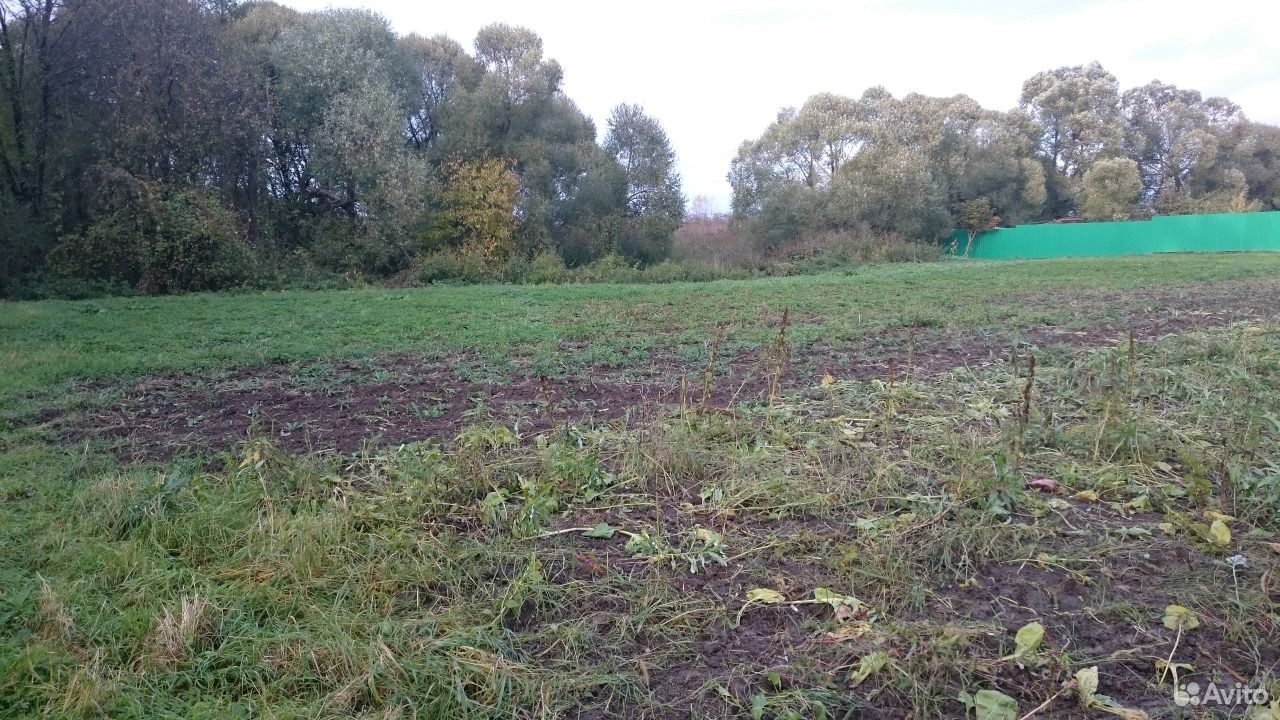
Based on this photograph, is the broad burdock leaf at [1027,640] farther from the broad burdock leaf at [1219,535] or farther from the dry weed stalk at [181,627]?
the dry weed stalk at [181,627]

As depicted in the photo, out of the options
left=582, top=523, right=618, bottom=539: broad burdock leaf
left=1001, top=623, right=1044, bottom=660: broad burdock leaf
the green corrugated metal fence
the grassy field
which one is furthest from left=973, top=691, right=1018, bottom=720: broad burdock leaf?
the green corrugated metal fence

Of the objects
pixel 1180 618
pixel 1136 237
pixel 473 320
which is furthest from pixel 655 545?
pixel 1136 237

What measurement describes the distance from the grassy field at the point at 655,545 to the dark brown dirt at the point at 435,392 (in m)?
0.05

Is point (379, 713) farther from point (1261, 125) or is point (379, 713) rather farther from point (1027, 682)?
point (1261, 125)

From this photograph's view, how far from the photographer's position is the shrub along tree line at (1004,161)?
33.2m

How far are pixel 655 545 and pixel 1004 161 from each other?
44.0 meters

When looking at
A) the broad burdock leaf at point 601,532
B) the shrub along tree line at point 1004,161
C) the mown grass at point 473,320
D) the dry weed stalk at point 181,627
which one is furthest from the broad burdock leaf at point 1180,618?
the shrub along tree line at point 1004,161

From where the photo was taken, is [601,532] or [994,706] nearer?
[994,706]

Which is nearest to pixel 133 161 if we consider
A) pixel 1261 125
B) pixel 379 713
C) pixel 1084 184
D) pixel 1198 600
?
pixel 379 713

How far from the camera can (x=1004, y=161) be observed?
1639 inches

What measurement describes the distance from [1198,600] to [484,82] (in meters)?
28.8

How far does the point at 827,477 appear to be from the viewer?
3.96m

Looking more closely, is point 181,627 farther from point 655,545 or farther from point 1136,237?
point 1136,237

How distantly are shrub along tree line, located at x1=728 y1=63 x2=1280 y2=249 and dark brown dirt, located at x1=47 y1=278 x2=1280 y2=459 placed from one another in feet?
76.7
